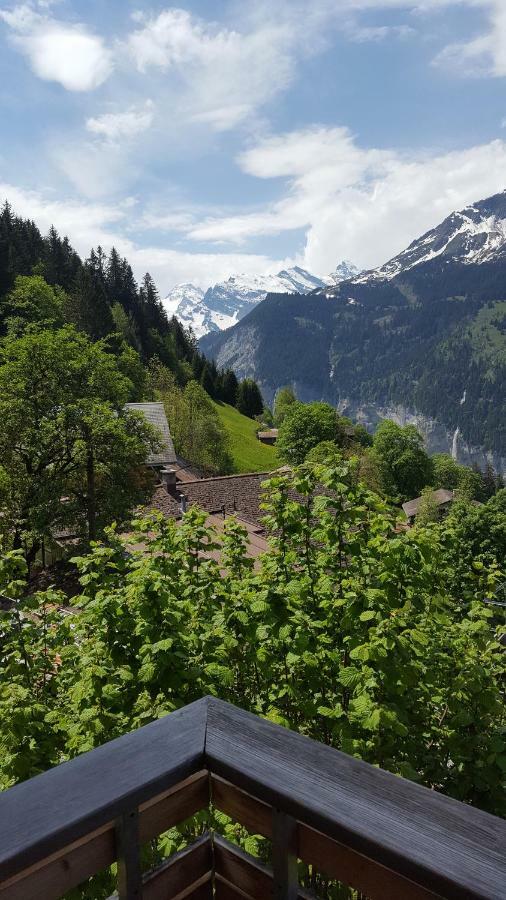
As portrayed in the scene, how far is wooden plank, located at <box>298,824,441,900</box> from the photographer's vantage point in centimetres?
141

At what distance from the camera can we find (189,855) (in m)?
1.79

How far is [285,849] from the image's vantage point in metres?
1.59

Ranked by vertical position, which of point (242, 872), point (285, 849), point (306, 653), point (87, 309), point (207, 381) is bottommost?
point (306, 653)

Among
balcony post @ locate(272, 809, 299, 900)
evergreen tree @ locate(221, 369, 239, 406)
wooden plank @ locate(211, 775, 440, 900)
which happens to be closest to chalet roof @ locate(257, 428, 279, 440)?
evergreen tree @ locate(221, 369, 239, 406)

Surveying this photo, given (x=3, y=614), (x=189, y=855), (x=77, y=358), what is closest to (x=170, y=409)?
(x=77, y=358)

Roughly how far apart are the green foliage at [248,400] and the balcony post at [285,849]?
117491mm

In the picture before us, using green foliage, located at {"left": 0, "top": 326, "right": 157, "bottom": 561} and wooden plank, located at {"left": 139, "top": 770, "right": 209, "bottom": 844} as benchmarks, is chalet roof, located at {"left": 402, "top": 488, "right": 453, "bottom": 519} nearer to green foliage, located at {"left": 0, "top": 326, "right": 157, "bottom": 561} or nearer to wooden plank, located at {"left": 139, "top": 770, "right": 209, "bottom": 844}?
green foliage, located at {"left": 0, "top": 326, "right": 157, "bottom": 561}

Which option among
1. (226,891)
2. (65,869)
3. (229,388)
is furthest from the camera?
(229,388)

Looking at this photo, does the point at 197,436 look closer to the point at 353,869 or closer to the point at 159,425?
the point at 159,425

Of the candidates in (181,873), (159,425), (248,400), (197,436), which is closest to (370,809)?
(181,873)

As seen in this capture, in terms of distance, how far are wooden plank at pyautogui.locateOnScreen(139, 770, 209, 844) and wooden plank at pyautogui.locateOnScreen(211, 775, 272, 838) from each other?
34mm

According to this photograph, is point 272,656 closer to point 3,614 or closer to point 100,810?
point 3,614

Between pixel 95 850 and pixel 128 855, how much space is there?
9 centimetres

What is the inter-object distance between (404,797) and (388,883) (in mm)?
188
